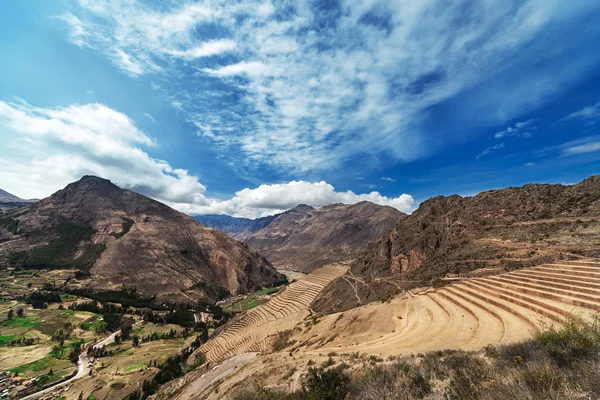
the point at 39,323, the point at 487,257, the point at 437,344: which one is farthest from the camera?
the point at 39,323

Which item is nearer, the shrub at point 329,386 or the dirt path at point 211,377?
the shrub at point 329,386

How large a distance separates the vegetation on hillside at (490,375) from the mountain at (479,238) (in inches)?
744

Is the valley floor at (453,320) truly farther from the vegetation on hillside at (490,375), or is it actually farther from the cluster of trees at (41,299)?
the cluster of trees at (41,299)

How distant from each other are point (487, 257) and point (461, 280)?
17.7 ft


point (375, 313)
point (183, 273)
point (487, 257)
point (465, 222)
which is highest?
point (465, 222)

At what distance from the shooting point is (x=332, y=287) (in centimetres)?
5706

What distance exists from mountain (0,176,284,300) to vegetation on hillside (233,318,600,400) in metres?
118

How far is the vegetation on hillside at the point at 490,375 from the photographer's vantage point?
19.2 feet

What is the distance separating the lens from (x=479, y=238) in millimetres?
34938

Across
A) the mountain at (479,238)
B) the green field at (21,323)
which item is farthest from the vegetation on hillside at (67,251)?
the mountain at (479,238)

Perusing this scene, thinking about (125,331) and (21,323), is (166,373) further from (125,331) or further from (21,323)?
(21,323)

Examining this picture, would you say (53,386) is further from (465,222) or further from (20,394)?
(465,222)

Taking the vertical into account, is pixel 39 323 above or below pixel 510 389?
below

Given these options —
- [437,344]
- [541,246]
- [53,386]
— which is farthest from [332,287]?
[53,386]
